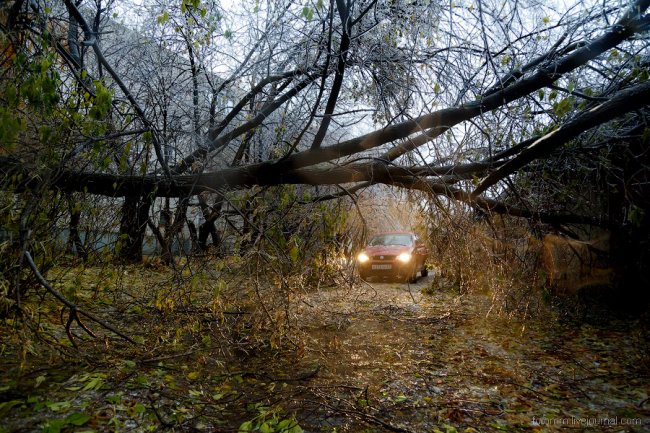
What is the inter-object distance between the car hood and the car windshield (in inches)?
15.7

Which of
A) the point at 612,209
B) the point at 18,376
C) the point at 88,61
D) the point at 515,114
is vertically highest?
the point at 88,61

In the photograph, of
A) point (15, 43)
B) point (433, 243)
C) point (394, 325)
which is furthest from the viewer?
point (394, 325)

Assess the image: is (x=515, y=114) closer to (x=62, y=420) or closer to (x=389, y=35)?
(x=389, y=35)

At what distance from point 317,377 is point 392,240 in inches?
375

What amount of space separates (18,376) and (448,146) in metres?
5.11

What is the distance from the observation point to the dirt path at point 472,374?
3.64 metres

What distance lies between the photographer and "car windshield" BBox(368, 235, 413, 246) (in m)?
13.5

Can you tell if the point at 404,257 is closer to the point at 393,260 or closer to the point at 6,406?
the point at 393,260

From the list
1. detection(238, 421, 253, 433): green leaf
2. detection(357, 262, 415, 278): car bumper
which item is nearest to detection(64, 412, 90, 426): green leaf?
detection(238, 421, 253, 433): green leaf

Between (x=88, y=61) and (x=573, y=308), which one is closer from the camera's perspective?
(x=573, y=308)

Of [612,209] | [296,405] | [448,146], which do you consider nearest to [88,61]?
[448,146]

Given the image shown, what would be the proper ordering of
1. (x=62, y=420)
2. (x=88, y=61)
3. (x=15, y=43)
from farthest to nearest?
(x=88, y=61)
(x=15, y=43)
(x=62, y=420)

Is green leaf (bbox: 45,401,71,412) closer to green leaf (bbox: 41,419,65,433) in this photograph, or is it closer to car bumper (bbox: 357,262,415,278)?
green leaf (bbox: 41,419,65,433)

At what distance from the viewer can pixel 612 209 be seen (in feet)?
21.6
